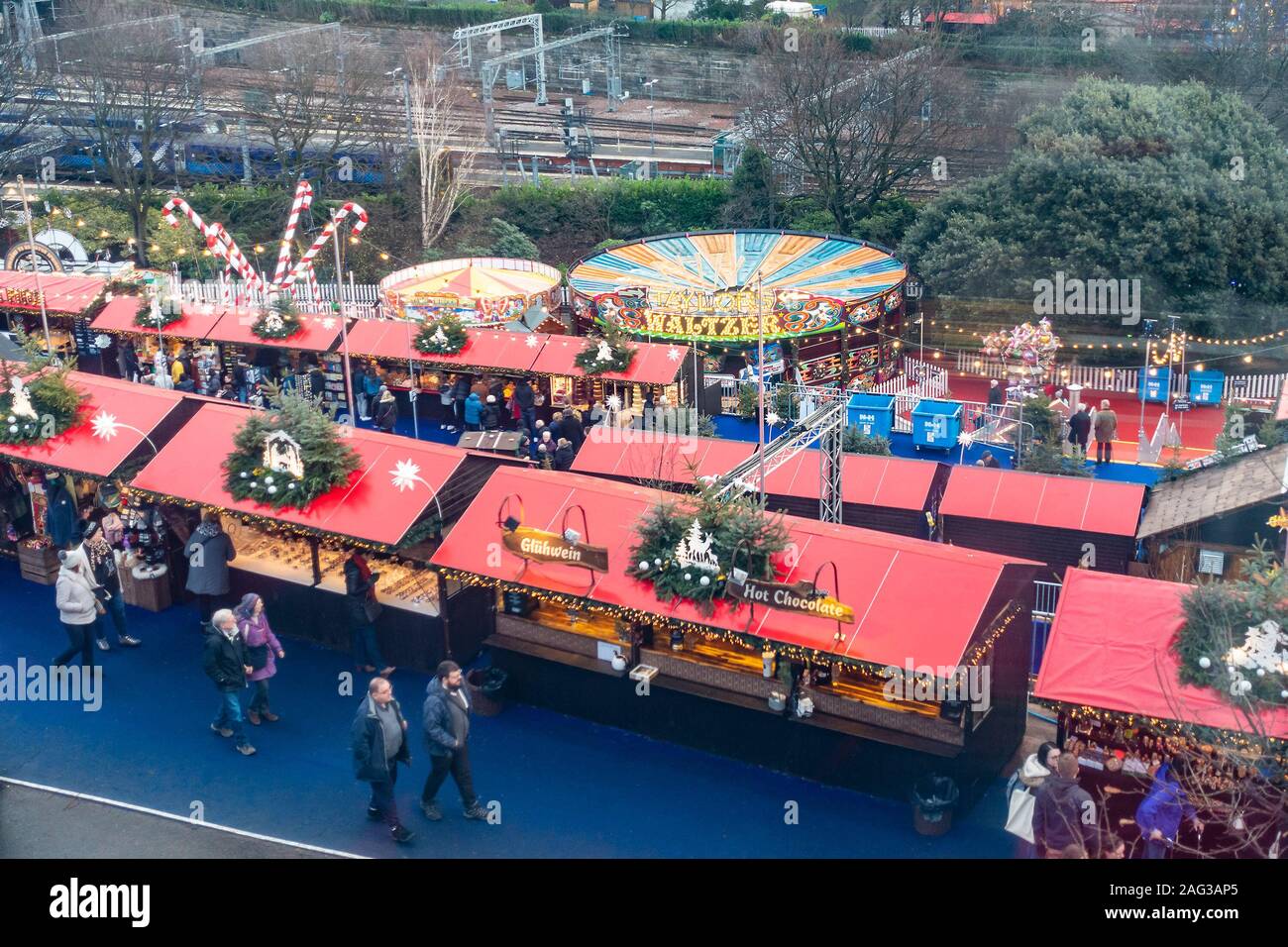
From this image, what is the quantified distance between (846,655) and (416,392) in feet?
48.2

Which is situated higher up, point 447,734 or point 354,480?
point 354,480

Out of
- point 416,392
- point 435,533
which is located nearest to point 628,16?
point 416,392

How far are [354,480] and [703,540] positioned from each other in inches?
179

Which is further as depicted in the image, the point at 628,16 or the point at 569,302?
the point at 628,16

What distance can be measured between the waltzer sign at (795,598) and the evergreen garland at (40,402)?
9532 mm

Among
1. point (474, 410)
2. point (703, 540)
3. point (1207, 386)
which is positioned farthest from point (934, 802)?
point (1207, 386)

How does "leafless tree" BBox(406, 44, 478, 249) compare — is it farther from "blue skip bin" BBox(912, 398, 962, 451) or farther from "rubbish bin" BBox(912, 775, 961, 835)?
"rubbish bin" BBox(912, 775, 961, 835)

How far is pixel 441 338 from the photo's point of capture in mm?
24312

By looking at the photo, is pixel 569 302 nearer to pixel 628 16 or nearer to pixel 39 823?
pixel 39 823

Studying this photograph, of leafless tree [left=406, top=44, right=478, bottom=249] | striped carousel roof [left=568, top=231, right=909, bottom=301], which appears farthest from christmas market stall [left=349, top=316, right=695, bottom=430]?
leafless tree [left=406, top=44, right=478, bottom=249]

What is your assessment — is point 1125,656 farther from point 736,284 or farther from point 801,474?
point 736,284

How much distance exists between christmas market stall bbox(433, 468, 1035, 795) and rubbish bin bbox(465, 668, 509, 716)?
21 centimetres

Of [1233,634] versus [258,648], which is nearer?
[1233,634]

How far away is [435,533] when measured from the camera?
1443 centimetres
